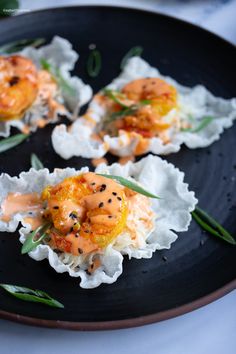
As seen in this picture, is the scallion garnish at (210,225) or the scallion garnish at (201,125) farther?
the scallion garnish at (201,125)

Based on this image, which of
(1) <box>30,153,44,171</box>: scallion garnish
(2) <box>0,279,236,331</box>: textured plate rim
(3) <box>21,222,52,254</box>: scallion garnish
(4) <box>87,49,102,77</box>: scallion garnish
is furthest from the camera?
(4) <box>87,49,102,77</box>: scallion garnish

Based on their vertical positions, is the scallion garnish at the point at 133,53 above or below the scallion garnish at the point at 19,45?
above

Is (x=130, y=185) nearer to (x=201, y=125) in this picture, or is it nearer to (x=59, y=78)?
(x=201, y=125)

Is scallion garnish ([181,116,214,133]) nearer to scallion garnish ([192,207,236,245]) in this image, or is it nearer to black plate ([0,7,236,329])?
black plate ([0,7,236,329])

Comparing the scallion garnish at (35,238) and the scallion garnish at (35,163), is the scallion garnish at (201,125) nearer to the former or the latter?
the scallion garnish at (35,163)

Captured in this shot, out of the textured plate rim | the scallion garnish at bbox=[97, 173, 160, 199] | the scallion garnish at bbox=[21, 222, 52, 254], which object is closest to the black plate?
the textured plate rim

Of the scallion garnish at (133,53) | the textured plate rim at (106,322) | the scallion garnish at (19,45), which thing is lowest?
the textured plate rim at (106,322)

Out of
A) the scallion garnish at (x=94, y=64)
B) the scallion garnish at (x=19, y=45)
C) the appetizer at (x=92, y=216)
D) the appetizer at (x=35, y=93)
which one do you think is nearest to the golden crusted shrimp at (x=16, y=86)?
the appetizer at (x=35, y=93)
